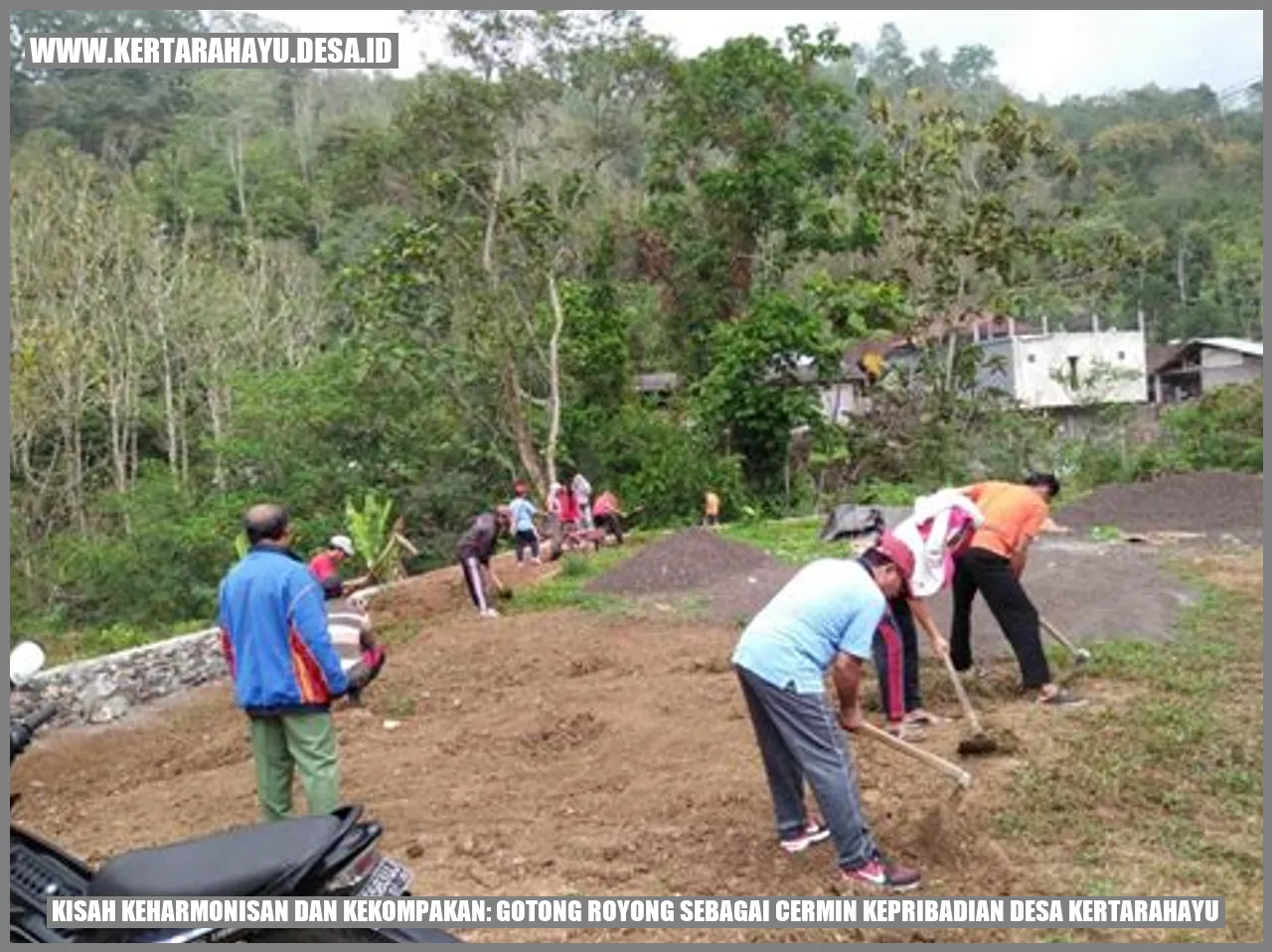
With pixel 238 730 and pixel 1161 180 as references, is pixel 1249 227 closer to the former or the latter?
pixel 1161 180

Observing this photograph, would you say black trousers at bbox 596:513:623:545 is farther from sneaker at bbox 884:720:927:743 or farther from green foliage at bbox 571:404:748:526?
sneaker at bbox 884:720:927:743

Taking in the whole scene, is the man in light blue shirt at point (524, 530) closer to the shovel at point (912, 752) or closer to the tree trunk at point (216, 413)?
the tree trunk at point (216, 413)

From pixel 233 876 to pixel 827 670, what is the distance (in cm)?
236

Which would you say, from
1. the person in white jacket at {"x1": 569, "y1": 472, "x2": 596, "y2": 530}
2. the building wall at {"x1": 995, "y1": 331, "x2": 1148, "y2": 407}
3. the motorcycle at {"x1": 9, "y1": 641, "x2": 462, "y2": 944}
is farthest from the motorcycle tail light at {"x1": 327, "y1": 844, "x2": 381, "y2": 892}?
the building wall at {"x1": 995, "y1": 331, "x2": 1148, "y2": 407}

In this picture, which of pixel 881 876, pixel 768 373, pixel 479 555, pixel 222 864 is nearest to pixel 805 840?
pixel 881 876

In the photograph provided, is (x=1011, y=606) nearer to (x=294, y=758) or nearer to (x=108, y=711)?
(x=294, y=758)

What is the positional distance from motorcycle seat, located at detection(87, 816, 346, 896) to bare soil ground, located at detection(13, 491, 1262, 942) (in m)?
1.47

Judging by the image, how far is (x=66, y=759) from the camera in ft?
Result: 30.5

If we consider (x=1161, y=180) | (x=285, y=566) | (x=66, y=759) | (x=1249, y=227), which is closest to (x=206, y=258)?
(x=66, y=759)

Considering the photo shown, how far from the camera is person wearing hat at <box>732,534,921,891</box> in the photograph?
467cm

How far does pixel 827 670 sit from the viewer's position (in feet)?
15.7

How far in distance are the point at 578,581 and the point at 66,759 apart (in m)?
5.51

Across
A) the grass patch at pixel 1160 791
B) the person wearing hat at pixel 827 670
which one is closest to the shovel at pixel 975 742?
the grass patch at pixel 1160 791
